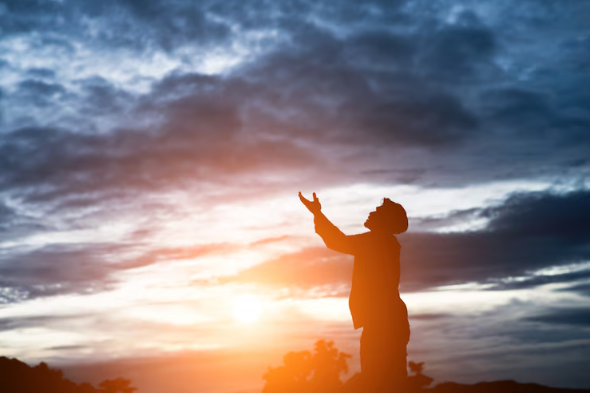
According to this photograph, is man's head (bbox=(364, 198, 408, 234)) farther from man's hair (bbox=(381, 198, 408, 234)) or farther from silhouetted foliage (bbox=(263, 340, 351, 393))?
silhouetted foliage (bbox=(263, 340, 351, 393))

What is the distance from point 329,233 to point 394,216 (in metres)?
1.65

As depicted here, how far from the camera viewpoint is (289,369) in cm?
3725

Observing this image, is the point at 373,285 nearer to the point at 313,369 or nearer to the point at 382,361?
the point at 382,361

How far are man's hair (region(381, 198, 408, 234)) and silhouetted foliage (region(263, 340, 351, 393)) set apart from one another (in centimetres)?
2374

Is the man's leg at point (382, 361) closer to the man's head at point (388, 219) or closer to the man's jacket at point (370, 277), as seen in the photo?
the man's jacket at point (370, 277)

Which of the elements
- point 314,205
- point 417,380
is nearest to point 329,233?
point 314,205

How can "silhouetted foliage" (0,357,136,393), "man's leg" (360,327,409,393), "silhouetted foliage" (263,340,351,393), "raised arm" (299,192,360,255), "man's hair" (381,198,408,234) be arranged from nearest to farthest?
"man's leg" (360,327,409,393) → "raised arm" (299,192,360,255) → "man's hair" (381,198,408,234) → "silhouetted foliage" (0,357,136,393) → "silhouetted foliage" (263,340,351,393)

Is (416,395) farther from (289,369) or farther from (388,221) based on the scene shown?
(289,369)

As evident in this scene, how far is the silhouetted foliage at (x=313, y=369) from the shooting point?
118ft

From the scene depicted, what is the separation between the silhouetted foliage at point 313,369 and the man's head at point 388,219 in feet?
77.8

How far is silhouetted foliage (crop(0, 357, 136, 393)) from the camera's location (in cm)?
2484

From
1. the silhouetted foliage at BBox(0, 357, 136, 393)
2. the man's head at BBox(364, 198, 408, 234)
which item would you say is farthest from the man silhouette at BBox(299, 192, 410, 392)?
the silhouetted foliage at BBox(0, 357, 136, 393)

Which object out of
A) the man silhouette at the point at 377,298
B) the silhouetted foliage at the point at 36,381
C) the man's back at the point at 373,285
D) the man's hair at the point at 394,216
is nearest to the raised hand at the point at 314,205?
the man silhouette at the point at 377,298

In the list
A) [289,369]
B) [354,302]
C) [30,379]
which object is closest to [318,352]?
[289,369]
